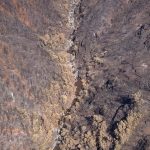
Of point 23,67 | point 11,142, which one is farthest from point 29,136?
point 23,67

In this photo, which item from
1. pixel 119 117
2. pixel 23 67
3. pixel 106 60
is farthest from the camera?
pixel 106 60

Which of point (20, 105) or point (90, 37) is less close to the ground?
point (90, 37)

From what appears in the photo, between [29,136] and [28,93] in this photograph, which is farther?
[28,93]

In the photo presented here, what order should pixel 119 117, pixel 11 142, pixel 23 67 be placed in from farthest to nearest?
pixel 23 67 < pixel 119 117 < pixel 11 142

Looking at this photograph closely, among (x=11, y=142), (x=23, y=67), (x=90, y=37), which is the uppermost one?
(x=90, y=37)

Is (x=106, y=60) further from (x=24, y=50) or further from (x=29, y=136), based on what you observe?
(x=29, y=136)

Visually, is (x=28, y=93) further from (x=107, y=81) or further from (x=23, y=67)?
(x=107, y=81)
